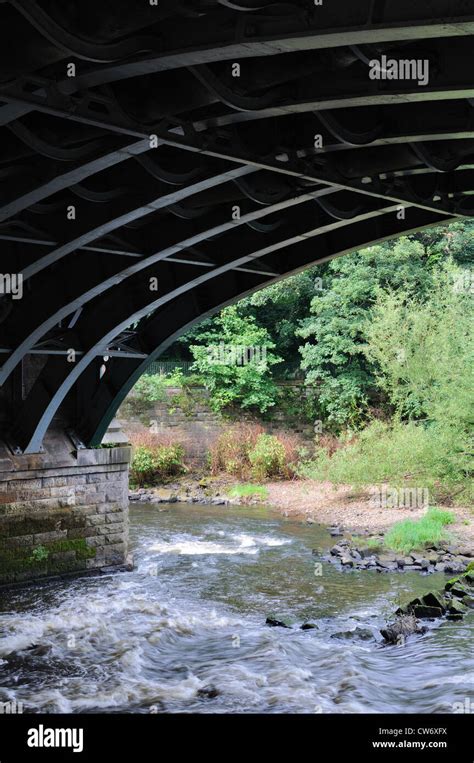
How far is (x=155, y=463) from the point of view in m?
28.1

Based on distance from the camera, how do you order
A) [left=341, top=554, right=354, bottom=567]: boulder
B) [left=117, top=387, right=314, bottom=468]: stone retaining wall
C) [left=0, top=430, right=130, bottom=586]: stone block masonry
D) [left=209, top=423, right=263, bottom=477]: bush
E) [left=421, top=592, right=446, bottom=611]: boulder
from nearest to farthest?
[left=421, top=592, right=446, bottom=611]: boulder < [left=0, top=430, right=130, bottom=586]: stone block masonry < [left=341, top=554, right=354, bottom=567]: boulder < [left=209, top=423, right=263, bottom=477]: bush < [left=117, top=387, right=314, bottom=468]: stone retaining wall

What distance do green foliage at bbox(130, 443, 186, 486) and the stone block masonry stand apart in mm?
11787

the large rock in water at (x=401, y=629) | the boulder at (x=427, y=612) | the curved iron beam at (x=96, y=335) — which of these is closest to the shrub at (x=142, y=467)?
the curved iron beam at (x=96, y=335)

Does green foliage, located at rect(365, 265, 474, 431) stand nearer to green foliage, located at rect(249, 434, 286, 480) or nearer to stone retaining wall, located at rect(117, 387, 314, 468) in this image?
green foliage, located at rect(249, 434, 286, 480)

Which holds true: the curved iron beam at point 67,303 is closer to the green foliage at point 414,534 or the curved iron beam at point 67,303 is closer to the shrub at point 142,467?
the green foliage at point 414,534

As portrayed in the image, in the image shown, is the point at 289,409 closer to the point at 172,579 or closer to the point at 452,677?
the point at 172,579

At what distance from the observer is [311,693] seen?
9.49 m

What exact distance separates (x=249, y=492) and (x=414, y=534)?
8188 mm

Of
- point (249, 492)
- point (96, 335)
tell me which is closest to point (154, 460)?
point (249, 492)

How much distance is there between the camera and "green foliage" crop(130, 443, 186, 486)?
1100 inches

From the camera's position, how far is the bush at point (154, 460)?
91.7ft

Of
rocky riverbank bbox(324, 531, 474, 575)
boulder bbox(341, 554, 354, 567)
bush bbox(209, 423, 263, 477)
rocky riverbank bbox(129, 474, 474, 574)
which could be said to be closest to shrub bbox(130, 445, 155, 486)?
rocky riverbank bbox(129, 474, 474, 574)

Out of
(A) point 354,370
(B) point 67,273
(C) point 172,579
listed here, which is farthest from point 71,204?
(A) point 354,370
